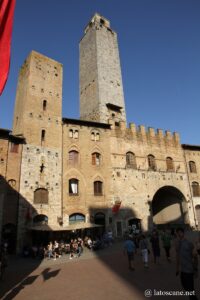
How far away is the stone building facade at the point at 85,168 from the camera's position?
22.4m

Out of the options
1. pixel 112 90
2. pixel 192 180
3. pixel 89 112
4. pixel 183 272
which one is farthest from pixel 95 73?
pixel 183 272

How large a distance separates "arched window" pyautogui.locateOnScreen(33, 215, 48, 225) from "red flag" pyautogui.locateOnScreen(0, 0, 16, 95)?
17073 mm

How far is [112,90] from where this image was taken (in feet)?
118

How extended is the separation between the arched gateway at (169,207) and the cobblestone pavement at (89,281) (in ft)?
57.4

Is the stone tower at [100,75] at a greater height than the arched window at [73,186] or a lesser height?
greater

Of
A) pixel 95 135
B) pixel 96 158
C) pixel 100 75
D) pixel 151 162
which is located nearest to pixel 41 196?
pixel 96 158

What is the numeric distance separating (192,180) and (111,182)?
39.4 ft

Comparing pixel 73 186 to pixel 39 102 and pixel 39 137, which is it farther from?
pixel 39 102

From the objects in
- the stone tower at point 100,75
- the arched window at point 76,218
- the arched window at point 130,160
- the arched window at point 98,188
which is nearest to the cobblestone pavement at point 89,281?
the arched window at point 76,218

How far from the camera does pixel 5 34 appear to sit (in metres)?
7.80

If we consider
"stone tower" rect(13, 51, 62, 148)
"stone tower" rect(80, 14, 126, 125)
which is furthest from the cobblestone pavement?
"stone tower" rect(80, 14, 126, 125)

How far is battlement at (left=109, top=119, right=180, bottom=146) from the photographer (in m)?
29.6

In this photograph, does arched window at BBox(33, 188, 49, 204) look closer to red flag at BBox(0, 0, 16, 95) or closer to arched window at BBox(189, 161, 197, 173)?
red flag at BBox(0, 0, 16, 95)

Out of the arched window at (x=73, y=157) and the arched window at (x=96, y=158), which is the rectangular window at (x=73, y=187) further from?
the arched window at (x=96, y=158)
